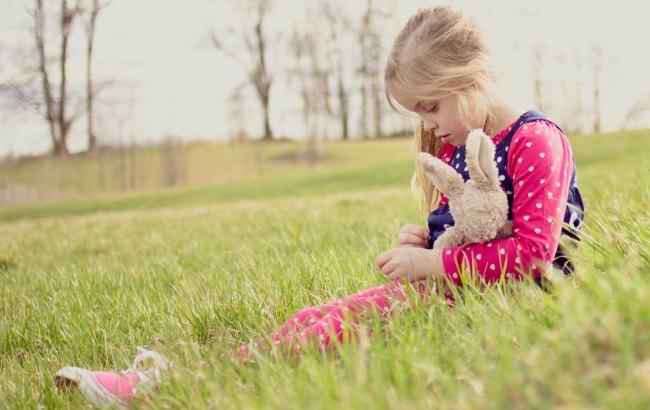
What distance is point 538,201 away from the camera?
2.04 metres

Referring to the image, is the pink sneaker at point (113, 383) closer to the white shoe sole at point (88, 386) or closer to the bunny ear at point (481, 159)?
the white shoe sole at point (88, 386)

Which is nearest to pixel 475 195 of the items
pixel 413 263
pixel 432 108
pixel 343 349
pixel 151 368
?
pixel 413 263

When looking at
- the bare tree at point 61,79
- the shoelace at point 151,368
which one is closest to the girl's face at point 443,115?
the shoelace at point 151,368

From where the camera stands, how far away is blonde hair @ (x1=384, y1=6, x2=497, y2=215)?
223cm

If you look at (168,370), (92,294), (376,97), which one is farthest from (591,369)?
(376,97)

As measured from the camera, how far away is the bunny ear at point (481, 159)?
1989 mm

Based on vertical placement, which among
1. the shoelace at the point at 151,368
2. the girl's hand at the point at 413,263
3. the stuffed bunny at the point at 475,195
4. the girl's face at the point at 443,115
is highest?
the girl's face at the point at 443,115

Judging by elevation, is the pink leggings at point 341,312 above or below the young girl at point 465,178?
below

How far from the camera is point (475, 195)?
2.10 meters

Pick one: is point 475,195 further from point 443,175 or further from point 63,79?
point 63,79

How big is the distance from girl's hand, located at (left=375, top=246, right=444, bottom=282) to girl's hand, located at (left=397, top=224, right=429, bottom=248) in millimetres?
216

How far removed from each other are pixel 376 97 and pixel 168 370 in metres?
44.8

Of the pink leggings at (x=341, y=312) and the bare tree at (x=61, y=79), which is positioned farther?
the bare tree at (x=61, y=79)

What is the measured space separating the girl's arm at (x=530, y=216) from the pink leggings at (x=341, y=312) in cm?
16
